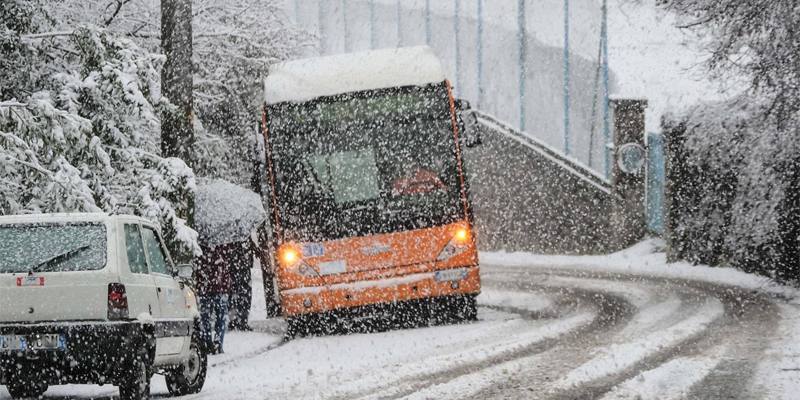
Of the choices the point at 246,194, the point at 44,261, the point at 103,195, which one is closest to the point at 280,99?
the point at 246,194

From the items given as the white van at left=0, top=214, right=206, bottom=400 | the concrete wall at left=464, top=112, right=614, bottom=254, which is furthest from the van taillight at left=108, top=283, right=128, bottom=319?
the concrete wall at left=464, top=112, right=614, bottom=254

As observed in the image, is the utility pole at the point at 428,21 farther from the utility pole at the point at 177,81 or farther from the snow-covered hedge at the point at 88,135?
the snow-covered hedge at the point at 88,135

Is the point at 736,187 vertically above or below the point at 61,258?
below

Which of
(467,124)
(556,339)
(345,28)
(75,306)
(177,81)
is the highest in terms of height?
(345,28)

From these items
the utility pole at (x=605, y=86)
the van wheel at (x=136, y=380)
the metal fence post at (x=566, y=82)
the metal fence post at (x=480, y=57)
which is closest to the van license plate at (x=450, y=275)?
the van wheel at (x=136, y=380)

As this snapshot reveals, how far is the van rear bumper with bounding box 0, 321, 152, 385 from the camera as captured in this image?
8812 millimetres

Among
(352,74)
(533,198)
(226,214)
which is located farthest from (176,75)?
(533,198)

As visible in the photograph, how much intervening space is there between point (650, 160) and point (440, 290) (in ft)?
A: 55.5

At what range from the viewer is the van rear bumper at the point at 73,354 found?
8.81 meters

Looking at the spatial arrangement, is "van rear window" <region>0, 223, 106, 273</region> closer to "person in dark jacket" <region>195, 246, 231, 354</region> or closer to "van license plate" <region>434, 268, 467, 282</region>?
"person in dark jacket" <region>195, 246, 231, 354</region>

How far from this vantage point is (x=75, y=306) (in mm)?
8922

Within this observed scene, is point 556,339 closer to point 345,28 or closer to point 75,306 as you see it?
point 75,306

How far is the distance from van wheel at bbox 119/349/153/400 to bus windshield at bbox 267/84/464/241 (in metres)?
5.99

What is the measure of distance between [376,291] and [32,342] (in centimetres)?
657
